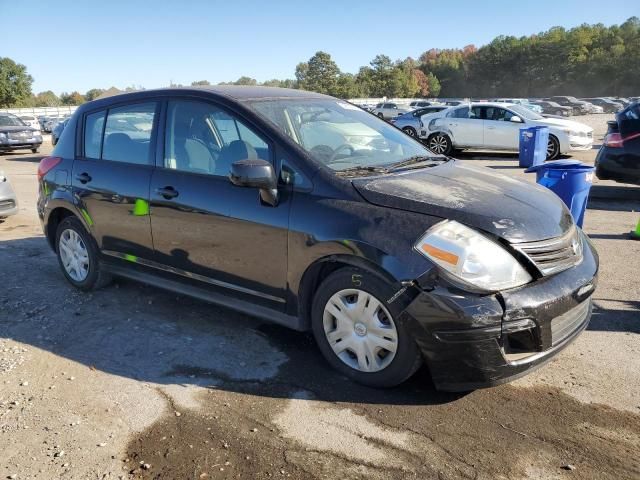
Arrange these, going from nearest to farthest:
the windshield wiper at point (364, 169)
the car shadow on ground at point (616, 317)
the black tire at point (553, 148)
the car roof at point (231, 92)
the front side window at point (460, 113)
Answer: the windshield wiper at point (364, 169)
the car roof at point (231, 92)
the car shadow on ground at point (616, 317)
the black tire at point (553, 148)
the front side window at point (460, 113)

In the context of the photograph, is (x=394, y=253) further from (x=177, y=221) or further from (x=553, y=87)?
(x=553, y=87)

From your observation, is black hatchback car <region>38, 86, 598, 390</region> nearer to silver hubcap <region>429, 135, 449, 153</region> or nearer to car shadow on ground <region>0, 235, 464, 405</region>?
car shadow on ground <region>0, 235, 464, 405</region>

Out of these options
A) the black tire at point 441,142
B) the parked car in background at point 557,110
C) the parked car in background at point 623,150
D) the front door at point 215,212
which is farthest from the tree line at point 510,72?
the front door at point 215,212

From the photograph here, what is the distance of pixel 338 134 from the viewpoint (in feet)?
12.9

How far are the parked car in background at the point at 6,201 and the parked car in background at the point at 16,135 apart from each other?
1260 cm

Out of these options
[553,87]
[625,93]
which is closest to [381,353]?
[625,93]

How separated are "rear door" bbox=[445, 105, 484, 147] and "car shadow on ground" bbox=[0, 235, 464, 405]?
41.7ft

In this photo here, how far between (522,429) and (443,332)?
66 centimetres

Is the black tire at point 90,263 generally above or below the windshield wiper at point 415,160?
below

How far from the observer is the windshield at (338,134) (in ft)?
12.0

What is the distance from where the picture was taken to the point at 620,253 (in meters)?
6.00

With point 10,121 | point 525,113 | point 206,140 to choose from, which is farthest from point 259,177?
point 10,121

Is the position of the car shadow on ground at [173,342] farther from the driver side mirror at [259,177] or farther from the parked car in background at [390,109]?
the parked car in background at [390,109]

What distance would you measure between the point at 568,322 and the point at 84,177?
3.92 metres
